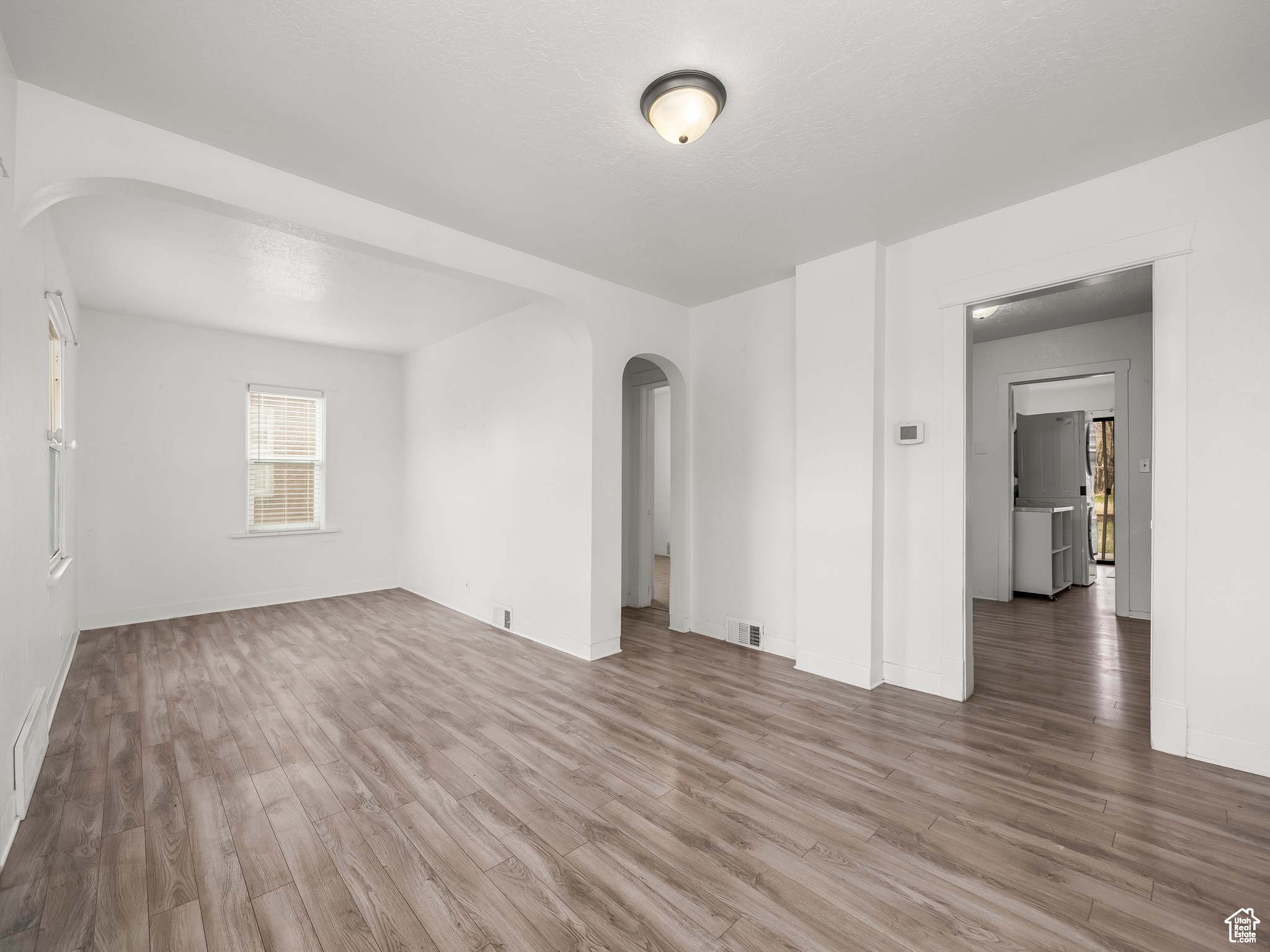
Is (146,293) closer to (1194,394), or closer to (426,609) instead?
(426,609)

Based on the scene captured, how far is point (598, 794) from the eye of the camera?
2.46 m

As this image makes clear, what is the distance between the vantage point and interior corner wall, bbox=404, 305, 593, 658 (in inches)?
177

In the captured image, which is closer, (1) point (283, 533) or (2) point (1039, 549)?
(1) point (283, 533)

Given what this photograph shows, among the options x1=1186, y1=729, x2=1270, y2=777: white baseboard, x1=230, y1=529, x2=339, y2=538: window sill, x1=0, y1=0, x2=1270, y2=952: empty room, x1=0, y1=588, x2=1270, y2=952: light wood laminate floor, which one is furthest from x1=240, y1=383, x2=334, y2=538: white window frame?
x1=1186, y1=729, x2=1270, y2=777: white baseboard

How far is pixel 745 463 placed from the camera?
4.68 m

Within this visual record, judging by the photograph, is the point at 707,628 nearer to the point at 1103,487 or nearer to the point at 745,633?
the point at 745,633

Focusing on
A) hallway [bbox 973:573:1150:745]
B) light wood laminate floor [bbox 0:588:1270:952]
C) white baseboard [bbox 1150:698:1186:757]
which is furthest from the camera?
hallway [bbox 973:573:1150:745]

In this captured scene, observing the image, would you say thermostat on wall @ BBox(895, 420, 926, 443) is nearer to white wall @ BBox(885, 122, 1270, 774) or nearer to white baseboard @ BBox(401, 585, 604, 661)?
white wall @ BBox(885, 122, 1270, 774)

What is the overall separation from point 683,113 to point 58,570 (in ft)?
16.1

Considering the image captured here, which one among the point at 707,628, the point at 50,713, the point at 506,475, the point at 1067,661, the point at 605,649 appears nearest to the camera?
the point at 50,713

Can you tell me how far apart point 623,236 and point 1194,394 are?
10.3 feet

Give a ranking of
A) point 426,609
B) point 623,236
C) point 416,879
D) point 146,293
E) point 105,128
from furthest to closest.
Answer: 1. point 426,609
2. point 146,293
3. point 623,236
4. point 105,128
5. point 416,879

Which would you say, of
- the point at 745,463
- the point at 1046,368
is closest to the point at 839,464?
the point at 745,463

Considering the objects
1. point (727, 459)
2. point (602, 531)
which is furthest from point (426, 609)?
point (727, 459)
